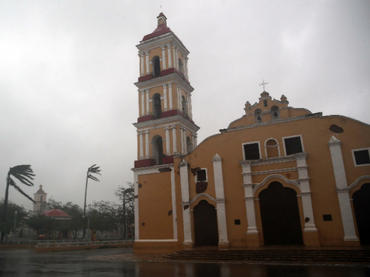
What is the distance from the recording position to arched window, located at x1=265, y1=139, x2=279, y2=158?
65.7 feet

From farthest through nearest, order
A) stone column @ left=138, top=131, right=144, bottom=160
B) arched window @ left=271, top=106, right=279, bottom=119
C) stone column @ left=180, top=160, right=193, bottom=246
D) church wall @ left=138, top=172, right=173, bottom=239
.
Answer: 1. stone column @ left=138, top=131, right=144, bottom=160
2. church wall @ left=138, top=172, right=173, bottom=239
3. arched window @ left=271, top=106, right=279, bottom=119
4. stone column @ left=180, top=160, right=193, bottom=246

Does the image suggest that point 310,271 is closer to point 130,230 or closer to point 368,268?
point 368,268

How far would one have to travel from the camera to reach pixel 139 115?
81.9 ft

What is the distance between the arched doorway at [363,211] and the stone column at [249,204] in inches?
220

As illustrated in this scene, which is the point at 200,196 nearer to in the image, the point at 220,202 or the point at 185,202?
the point at 185,202

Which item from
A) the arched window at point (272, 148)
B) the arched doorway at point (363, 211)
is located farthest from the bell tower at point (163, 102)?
the arched doorway at point (363, 211)

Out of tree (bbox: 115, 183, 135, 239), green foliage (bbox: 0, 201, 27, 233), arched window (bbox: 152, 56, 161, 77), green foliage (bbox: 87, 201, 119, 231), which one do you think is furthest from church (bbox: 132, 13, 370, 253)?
green foliage (bbox: 0, 201, 27, 233)

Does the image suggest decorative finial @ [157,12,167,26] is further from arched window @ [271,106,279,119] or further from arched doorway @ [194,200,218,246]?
arched doorway @ [194,200,218,246]

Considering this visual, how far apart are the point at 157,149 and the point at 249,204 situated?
8847mm

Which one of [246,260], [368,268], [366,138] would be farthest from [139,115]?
[368,268]

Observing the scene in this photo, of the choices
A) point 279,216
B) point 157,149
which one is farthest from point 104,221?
point 279,216

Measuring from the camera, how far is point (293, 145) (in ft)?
64.2

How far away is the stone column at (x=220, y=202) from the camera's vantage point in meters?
19.4

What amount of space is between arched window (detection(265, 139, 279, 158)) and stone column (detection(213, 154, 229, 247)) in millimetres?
3133
